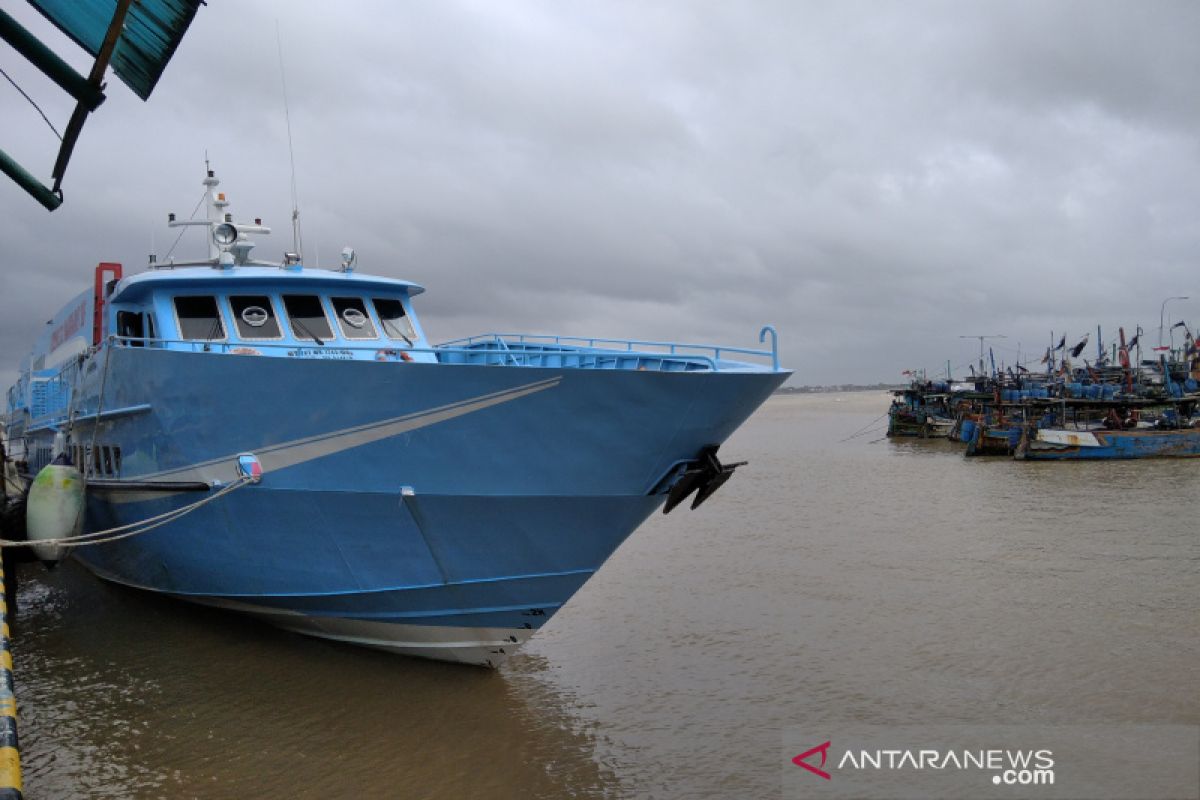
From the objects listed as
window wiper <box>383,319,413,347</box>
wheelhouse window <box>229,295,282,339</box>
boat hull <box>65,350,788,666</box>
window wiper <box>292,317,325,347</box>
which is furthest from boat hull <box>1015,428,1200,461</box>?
wheelhouse window <box>229,295,282,339</box>

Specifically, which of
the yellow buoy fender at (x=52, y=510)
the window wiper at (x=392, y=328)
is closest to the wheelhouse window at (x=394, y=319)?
the window wiper at (x=392, y=328)

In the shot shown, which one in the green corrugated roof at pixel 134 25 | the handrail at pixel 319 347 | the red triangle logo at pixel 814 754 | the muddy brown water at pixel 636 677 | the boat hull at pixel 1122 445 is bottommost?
the red triangle logo at pixel 814 754

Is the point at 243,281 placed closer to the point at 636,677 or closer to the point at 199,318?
the point at 199,318

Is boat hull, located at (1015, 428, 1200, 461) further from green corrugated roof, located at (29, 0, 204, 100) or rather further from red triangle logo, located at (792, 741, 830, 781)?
green corrugated roof, located at (29, 0, 204, 100)

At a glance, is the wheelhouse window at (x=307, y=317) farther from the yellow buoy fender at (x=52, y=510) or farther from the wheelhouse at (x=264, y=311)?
the yellow buoy fender at (x=52, y=510)

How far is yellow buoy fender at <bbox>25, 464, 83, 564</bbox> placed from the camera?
1078 centimetres

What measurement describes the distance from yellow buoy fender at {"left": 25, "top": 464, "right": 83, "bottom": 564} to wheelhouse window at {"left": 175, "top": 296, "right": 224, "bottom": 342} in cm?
307

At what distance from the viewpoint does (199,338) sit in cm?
979

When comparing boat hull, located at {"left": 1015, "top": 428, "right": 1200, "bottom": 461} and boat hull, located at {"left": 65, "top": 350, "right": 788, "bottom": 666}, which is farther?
boat hull, located at {"left": 1015, "top": 428, "right": 1200, "bottom": 461}

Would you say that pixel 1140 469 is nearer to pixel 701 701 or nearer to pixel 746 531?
pixel 746 531

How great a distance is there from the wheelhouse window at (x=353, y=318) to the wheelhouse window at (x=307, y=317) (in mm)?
173

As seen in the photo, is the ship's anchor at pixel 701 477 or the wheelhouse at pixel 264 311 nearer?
the ship's anchor at pixel 701 477

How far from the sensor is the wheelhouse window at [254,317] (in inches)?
386

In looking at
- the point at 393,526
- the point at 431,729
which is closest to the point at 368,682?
the point at 431,729
